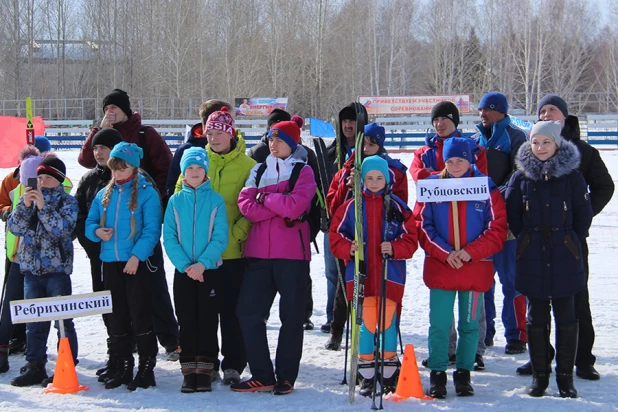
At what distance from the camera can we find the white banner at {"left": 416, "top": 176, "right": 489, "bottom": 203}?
14.0ft

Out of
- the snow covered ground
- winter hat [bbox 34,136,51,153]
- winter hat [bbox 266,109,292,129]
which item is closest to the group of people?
the snow covered ground

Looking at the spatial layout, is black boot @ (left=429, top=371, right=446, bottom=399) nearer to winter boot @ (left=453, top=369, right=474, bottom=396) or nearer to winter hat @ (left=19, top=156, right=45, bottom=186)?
winter boot @ (left=453, top=369, right=474, bottom=396)

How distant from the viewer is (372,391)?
4.26 meters

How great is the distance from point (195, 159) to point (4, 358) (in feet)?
6.80

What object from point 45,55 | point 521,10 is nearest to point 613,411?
point 521,10

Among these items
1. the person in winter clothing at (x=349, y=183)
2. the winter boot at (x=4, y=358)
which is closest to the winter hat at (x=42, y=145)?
the winter boot at (x=4, y=358)

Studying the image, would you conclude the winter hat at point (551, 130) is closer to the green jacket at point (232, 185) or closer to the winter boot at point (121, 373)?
the green jacket at point (232, 185)

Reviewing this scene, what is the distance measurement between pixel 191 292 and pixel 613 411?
2.64 m

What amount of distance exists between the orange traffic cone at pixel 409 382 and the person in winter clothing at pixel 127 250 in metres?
1.63

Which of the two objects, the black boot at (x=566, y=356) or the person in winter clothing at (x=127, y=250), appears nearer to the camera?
the black boot at (x=566, y=356)

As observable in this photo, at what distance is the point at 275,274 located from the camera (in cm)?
451

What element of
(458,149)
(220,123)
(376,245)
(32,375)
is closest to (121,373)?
(32,375)

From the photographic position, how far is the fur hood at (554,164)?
4.20 meters

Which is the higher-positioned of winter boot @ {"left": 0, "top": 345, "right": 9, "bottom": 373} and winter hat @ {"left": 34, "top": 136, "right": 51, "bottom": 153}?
winter hat @ {"left": 34, "top": 136, "right": 51, "bottom": 153}
